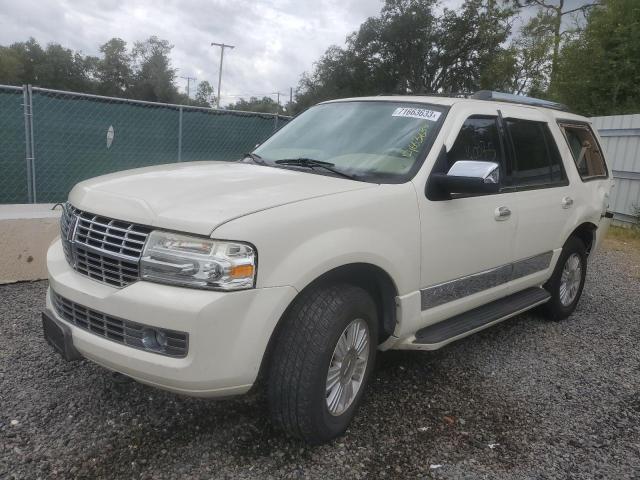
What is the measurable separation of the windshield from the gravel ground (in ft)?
4.57

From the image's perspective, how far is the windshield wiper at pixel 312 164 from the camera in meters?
3.12

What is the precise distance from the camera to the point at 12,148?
282 inches

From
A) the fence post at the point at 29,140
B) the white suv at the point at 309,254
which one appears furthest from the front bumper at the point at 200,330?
the fence post at the point at 29,140

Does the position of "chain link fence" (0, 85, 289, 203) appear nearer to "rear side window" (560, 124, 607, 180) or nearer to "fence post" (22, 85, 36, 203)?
"fence post" (22, 85, 36, 203)

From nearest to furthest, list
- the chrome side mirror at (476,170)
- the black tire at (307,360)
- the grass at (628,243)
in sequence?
the black tire at (307,360), the chrome side mirror at (476,170), the grass at (628,243)

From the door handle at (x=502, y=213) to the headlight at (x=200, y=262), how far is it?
197 centimetres

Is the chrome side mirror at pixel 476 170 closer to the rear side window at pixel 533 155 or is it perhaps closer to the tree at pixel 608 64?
the rear side window at pixel 533 155

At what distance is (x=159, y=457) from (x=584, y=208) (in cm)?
394

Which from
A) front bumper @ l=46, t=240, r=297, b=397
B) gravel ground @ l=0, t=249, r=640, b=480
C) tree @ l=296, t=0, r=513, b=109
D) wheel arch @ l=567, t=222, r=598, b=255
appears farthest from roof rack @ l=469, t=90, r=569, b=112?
tree @ l=296, t=0, r=513, b=109

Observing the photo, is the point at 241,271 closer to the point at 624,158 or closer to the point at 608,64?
the point at 624,158

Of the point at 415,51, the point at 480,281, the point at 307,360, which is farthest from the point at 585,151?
the point at 415,51

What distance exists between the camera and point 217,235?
88.8 inches

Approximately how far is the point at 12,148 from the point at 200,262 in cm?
618

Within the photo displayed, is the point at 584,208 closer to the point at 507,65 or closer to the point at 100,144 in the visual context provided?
the point at 100,144
